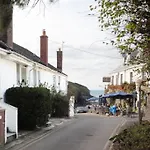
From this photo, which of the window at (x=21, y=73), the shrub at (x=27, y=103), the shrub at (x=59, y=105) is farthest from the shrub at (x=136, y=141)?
the shrub at (x=59, y=105)

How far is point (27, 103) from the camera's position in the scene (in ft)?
73.3

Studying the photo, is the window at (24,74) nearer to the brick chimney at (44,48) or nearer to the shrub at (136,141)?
the brick chimney at (44,48)

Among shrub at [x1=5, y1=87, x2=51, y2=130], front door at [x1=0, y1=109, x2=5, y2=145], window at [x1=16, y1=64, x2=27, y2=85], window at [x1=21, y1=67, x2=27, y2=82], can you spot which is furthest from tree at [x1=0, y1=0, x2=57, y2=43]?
window at [x1=21, y1=67, x2=27, y2=82]

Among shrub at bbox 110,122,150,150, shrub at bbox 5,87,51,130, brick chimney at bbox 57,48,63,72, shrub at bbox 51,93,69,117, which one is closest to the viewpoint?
shrub at bbox 110,122,150,150

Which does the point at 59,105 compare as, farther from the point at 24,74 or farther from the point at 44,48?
the point at 24,74

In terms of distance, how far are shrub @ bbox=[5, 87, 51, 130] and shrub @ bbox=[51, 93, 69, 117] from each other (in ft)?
50.5

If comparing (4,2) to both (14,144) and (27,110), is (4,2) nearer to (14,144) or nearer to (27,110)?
(14,144)

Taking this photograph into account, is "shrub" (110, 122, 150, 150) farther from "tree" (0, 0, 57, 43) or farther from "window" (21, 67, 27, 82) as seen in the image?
"window" (21, 67, 27, 82)

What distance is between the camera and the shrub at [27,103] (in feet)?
73.3

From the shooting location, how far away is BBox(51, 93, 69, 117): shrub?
38.5 meters

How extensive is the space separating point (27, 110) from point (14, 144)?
5.63 meters

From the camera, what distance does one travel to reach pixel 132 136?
13.6 metres

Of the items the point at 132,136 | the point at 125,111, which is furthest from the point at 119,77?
the point at 132,136

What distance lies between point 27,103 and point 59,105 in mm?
16557
